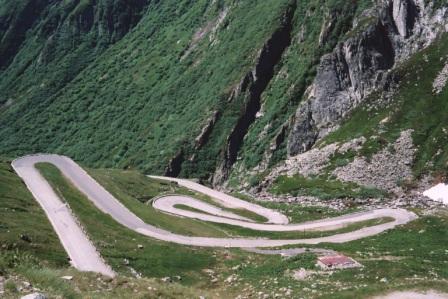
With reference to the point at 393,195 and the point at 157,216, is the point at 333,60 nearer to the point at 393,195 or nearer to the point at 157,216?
the point at 393,195

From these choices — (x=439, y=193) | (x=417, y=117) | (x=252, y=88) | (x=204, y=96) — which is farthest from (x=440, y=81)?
(x=204, y=96)

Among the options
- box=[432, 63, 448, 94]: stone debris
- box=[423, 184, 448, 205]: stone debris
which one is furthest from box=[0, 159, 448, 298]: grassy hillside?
box=[432, 63, 448, 94]: stone debris

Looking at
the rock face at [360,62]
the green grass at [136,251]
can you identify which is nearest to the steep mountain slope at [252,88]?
the rock face at [360,62]

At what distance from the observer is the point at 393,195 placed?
87.1m

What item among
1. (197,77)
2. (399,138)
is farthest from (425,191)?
(197,77)

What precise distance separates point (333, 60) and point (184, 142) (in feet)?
139

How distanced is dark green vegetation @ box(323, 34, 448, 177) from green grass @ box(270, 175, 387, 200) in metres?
8.05

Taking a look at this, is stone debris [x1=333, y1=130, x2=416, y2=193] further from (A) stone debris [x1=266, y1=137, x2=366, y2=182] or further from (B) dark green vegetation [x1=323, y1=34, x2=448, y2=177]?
(A) stone debris [x1=266, y1=137, x2=366, y2=182]

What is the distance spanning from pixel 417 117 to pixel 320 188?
2191 cm

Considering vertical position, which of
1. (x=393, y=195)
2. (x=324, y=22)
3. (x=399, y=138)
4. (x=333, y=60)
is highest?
(x=324, y=22)

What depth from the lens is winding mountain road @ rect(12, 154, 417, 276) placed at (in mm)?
56094

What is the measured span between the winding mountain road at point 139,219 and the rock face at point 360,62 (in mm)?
28486

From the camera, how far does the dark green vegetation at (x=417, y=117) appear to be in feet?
299

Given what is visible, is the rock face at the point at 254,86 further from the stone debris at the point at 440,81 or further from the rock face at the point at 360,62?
the stone debris at the point at 440,81
